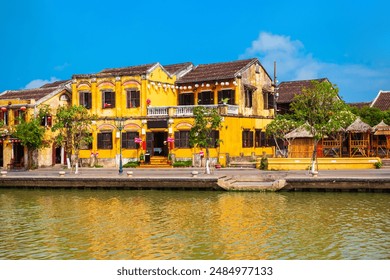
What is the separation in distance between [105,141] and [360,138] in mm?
18887

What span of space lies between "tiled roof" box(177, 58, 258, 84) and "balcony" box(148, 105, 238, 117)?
2710 millimetres

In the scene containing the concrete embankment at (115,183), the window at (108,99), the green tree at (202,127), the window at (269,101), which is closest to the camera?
the concrete embankment at (115,183)

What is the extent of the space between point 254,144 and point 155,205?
1822 centimetres

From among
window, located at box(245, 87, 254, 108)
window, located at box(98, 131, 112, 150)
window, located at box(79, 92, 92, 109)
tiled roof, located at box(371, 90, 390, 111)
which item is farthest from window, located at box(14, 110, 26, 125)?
tiled roof, located at box(371, 90, 390, 111)

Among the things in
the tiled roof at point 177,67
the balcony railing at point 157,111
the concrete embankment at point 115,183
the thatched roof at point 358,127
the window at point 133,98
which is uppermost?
the tiled roof at point 177,67

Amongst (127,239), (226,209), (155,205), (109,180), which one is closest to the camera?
(127,239)

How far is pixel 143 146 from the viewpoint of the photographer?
39375 mm

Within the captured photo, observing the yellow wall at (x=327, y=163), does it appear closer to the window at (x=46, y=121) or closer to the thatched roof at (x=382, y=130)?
the thatched roof at (x=382, y=130)

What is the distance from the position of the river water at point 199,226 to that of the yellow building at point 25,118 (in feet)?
49.0

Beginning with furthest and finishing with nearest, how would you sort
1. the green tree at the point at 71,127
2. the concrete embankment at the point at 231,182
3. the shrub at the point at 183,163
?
the shrub at the point at 183,163, the green tree at the point at 71,127, the concrete embankment at the point at 231,182

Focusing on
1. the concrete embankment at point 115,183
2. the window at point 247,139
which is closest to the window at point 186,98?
the window at point 247,139

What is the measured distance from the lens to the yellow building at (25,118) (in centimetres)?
4156

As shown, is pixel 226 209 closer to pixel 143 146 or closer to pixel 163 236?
pixel 163 236

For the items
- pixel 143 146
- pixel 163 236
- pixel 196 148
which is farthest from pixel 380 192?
pixel 143 146
